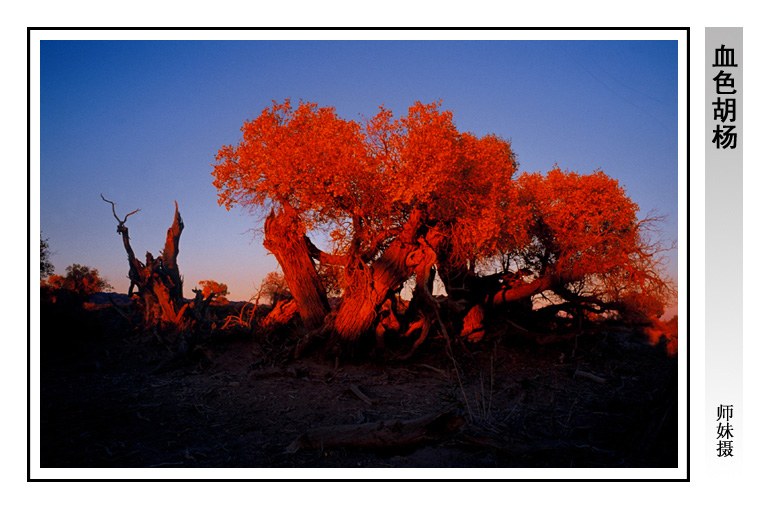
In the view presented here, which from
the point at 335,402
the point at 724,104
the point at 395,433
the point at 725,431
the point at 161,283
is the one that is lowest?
the point at 335,402

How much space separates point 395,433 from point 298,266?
7.83 metres

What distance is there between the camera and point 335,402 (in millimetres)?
11445

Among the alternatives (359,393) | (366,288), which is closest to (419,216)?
(366,288)

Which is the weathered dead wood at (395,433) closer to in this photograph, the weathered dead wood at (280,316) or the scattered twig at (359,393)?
the scattered twig at (359,393)

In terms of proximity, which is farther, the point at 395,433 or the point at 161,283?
the point at 161,283

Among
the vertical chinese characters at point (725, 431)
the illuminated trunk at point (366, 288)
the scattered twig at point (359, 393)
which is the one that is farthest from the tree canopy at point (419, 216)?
the vertical chinese characters at point (725, 431)

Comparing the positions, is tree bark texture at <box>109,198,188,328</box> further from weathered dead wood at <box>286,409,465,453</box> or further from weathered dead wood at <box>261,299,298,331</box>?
weathered dead wood at <box>286,409,465,453</box>

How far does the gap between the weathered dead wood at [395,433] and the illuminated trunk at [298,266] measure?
693 cm

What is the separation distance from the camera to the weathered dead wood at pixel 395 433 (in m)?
7.50

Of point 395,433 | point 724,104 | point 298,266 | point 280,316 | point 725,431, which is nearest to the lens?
point 725,431

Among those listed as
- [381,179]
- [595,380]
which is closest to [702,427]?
[595,380]
